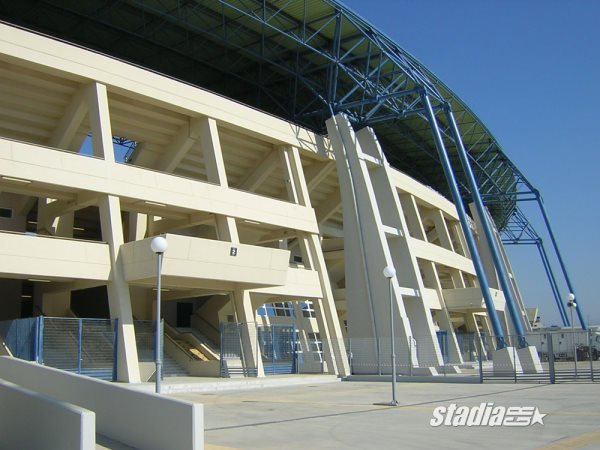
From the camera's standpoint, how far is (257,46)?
38.8m

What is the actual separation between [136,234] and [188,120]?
6603mm

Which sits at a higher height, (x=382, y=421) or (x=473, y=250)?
(x=473, y=250)

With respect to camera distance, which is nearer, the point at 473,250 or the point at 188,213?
the point at 188,213

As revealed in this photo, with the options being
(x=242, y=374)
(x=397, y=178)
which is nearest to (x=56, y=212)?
(x=242, y=374)

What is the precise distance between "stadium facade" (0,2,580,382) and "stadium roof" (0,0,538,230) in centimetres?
133

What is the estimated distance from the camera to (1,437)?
11.8m

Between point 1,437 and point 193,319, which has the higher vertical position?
point 193,319

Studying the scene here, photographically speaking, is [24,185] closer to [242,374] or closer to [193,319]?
[242,374]

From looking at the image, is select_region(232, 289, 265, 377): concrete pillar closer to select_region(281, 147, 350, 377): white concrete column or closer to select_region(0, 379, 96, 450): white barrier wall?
select_region(281, 147, 350, 377): white concrete column

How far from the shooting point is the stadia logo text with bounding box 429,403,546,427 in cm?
1351

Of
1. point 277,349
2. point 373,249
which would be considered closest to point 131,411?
point 277,349

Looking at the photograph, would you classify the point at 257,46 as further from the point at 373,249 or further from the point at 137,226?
the point at 373,249

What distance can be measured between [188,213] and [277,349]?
8.16 m

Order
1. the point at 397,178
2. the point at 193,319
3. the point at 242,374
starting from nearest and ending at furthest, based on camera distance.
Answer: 1. the point at 242,374
2. the point at 193,319
3. the point at 397,178
